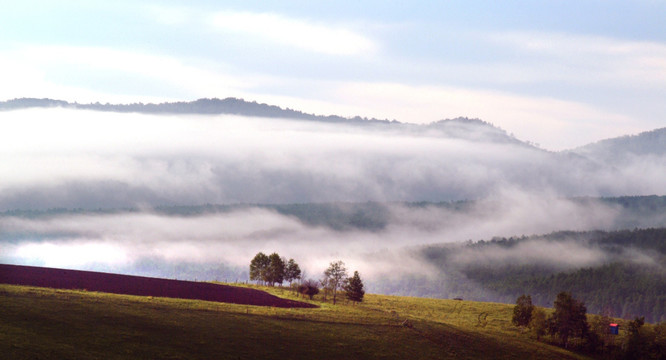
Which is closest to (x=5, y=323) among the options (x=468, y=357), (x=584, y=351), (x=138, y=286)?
(x=138, y=286)

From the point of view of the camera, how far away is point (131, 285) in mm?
174250

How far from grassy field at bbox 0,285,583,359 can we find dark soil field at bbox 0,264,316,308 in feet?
29.0

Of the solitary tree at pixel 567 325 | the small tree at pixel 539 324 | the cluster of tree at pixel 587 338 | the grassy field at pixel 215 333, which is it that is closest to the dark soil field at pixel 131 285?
the grassy field at pixel 215 333

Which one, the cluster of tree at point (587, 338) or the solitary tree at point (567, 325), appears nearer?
the cluster of tree at point (587, 338)

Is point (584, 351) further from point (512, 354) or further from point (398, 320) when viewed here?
point (398, 320)

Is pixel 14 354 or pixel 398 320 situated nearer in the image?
pixel 14 354

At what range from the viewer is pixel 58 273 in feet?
554

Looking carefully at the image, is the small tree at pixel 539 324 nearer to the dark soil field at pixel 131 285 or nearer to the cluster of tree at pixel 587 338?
the cluster of tree at pixel 587 338

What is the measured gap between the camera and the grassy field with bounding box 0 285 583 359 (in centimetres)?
11625

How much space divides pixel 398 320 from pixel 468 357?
27.7 m

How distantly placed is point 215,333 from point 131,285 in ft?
149

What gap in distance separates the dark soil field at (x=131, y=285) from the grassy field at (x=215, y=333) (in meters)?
8.83

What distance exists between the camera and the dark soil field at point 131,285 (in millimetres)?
158788

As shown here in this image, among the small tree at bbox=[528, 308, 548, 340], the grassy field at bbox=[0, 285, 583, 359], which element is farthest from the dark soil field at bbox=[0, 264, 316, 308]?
the small tree at bbox=[528, 308, 548, 340]
